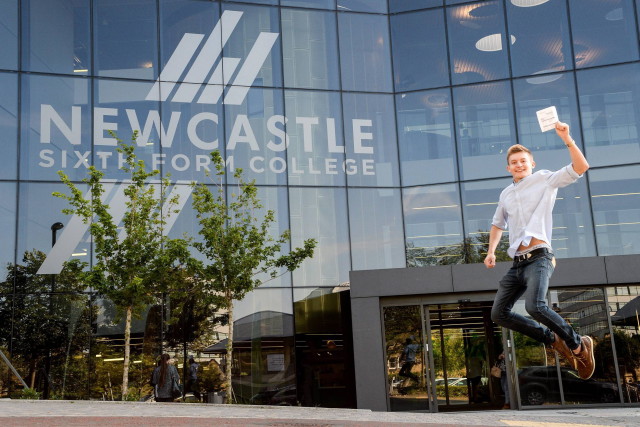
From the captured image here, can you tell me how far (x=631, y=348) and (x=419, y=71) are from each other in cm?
1089

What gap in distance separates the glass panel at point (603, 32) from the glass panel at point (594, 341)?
8.27 m

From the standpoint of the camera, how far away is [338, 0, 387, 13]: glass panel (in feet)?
82.3

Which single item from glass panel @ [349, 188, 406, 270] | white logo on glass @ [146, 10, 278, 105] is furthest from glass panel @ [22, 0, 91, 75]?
glass panel @ [349, 188, 406, 270]

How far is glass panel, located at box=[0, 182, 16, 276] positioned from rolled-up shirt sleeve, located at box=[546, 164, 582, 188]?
59.7 feet

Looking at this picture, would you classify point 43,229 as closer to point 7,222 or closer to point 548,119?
point 7,222

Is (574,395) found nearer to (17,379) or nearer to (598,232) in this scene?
(598,232)

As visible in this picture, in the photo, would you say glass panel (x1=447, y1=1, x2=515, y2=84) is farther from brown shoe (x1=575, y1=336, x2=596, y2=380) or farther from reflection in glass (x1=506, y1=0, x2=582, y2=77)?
brown shoe (x1=575, y1=336, x2=596, y2=380)

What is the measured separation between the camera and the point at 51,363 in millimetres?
20844

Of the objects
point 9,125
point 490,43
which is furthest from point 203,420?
point 490,43

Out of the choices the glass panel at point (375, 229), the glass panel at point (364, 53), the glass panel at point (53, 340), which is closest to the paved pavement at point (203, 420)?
the glass panel at point (53, 340)

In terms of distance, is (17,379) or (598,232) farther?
(598,232)

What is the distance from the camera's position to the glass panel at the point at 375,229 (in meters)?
23.2

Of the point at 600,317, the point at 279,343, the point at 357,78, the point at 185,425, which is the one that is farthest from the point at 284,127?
the point at 185,425

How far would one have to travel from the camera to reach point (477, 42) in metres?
24.7
